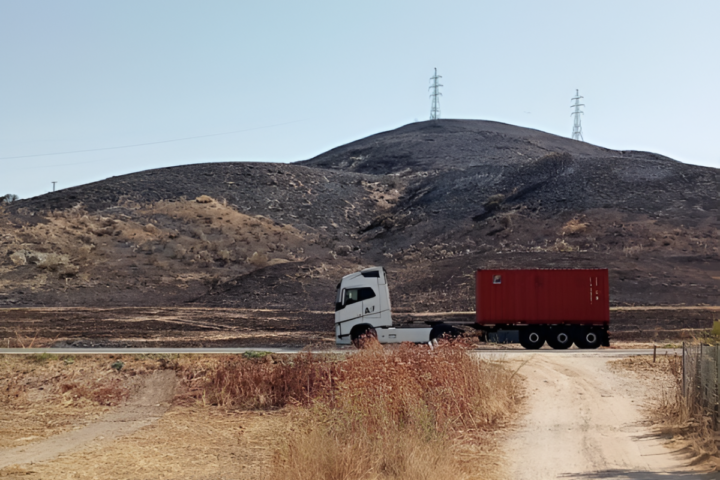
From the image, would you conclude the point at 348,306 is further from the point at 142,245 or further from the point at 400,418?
the point at 142,245

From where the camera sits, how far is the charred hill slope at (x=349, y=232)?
5831 cm

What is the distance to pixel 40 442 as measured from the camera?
18.8 m

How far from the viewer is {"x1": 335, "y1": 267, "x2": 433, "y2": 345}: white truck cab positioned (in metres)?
29.9

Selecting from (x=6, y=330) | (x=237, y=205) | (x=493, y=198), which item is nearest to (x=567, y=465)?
(x=6, y=330)

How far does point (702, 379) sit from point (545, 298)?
61.4 ft

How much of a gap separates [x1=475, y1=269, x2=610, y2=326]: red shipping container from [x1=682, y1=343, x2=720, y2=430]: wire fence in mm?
16959

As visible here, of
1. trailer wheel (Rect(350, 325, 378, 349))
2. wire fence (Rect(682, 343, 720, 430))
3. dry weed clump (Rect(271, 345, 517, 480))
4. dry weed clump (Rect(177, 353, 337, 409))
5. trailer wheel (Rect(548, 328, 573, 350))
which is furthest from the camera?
trailer wheel (Rect(548, 328, 573, 350))

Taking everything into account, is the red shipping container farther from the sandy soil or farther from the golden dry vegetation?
the golden dry vegetation

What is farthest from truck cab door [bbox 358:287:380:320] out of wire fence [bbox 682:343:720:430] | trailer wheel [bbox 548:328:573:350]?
wire fence [bbox 682:343:720:430]

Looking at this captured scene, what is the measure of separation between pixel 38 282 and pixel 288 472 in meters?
53.6

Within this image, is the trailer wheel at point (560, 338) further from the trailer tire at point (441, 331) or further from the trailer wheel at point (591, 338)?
the trailer tire at point (441, 331)

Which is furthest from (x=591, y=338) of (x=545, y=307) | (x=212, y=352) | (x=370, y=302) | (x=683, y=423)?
(x=683, y=423)

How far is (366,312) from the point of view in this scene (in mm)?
30391

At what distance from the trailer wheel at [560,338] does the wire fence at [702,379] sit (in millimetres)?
17310
